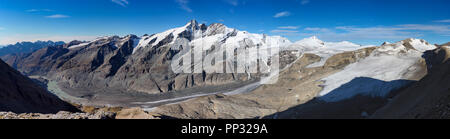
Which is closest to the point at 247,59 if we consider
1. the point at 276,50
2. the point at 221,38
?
the point at 276,50

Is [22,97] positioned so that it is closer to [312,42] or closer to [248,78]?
[248,78]

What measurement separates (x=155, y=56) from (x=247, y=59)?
64.8 meters

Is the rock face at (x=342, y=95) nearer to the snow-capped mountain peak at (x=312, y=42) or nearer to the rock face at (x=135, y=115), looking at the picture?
the rock face at (x=135, y=115)

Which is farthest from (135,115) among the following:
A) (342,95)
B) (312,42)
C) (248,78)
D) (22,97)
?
(312,42)

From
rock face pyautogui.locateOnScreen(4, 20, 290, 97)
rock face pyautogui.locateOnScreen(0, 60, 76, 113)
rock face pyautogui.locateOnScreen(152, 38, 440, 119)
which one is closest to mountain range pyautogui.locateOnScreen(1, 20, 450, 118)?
rock face pyautogui.locateOnScreen(152, 38, 440, 119)

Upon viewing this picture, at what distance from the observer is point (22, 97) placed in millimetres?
23500

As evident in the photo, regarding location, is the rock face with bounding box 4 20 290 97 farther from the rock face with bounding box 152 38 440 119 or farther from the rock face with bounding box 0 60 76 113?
the rock face with bounding box 0 60 76 113

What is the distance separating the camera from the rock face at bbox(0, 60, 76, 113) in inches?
782

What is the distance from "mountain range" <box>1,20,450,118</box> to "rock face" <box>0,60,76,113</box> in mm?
12311

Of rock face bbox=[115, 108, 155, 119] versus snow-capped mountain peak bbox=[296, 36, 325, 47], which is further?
snow-capped mountain peak bbox=[296, 36, 325, 47]
